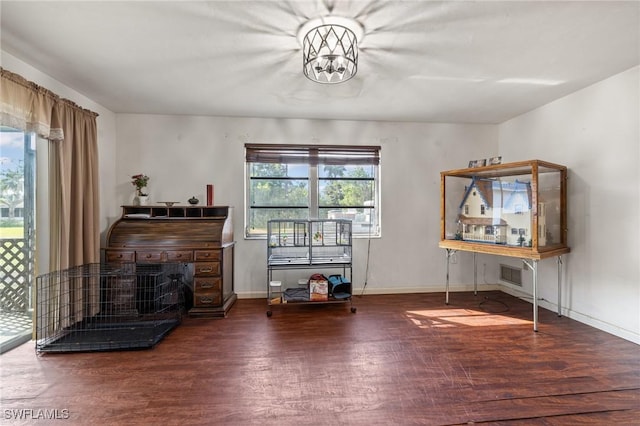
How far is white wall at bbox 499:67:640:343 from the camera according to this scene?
2.51 m

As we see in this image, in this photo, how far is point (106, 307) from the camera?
301cm

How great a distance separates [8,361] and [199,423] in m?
1.88

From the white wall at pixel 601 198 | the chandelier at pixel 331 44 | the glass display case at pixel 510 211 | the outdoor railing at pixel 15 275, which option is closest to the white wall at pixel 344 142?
the glass display case at pixel 510 211

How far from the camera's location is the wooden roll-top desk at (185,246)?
3.05 metres

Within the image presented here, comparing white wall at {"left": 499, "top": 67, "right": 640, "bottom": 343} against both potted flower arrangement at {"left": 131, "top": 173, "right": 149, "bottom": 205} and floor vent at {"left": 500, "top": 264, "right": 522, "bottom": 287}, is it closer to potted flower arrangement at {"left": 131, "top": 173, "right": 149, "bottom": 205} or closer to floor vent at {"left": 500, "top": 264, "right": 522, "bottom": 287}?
floor vent at {"left": 500, "top": 264, "right": 522, "bottom": 287}

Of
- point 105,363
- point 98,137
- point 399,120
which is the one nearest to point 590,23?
point 399,120

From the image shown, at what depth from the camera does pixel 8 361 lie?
7.09 feet

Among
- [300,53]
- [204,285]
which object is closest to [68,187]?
[204,285]

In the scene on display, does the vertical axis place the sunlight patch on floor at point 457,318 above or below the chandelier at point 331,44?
below

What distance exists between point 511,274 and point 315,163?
3.18 meters

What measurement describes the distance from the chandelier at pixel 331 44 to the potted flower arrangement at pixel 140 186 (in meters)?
2.59

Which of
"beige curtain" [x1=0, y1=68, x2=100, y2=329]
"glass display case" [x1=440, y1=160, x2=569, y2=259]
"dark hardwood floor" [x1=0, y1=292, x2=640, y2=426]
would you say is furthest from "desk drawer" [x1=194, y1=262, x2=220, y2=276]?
"glass display case" [x1=440, y1=160, x2=569, y2=259]

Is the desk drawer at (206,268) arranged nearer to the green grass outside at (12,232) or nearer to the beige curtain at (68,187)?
the beige curtain at (68,187)

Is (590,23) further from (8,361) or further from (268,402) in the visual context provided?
(8,361)
